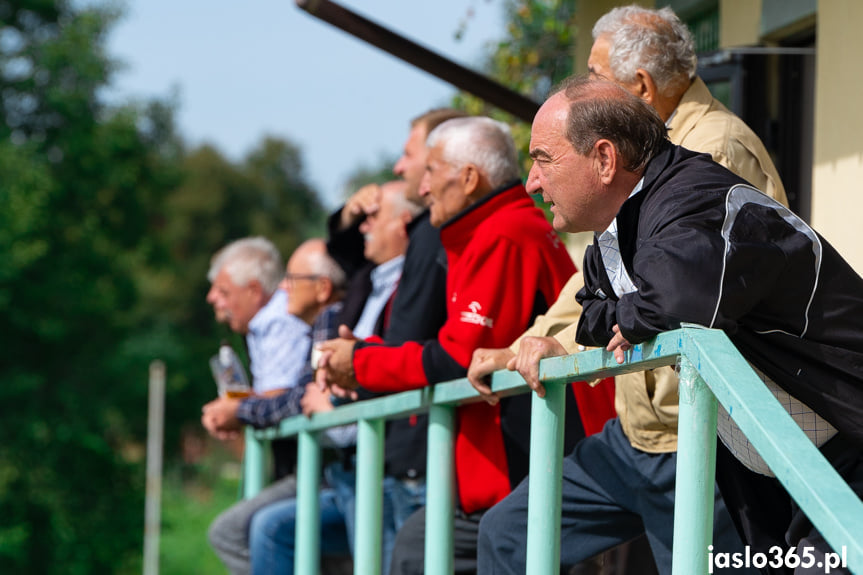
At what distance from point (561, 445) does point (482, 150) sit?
4.42 feet

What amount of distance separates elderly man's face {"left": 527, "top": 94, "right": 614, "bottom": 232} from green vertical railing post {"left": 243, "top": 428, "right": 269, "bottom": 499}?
11.2 ft

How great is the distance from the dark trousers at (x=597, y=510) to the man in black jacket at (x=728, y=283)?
48 centimetres

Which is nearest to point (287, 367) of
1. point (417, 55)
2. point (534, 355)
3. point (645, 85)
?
point (417, 55)

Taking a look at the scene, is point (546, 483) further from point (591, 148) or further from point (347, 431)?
point (347, 431)

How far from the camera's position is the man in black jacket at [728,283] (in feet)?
7.06

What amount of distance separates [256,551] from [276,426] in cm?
51

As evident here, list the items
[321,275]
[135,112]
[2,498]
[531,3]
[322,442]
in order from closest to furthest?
[322,442], [321,275], [531,3], [2,498], [135,112]

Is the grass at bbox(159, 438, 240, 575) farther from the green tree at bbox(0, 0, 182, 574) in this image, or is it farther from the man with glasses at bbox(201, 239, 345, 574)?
the man with glasses at bbox(201, 239, 345, 574)

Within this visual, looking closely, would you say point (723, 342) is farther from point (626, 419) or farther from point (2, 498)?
point (2, 498)

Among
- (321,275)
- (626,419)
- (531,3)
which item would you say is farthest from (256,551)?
(531,3)

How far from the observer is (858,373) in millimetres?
2160

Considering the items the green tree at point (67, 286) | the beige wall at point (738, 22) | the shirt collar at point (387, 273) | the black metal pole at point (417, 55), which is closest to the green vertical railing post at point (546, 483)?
the shirt collar at point (387, 273)

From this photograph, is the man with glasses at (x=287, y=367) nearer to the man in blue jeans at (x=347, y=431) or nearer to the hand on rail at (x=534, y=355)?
the man in blue jeans at (x=347, y=431)

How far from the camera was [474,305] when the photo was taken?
136 inches
